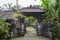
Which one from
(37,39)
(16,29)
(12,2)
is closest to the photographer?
(37,39)

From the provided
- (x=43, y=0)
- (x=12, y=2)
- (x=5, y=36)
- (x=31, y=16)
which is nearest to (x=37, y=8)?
(x=31, y=16)

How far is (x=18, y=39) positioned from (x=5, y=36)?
1394mm

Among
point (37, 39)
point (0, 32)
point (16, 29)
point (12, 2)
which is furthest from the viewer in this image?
point (12, 2)

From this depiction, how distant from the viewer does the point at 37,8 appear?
13.6 meters

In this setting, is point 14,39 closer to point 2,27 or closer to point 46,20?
point 2,27

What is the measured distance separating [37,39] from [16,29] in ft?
5.20

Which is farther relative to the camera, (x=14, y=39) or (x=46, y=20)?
(x=46, y=20)

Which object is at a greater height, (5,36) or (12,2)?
(12,2)

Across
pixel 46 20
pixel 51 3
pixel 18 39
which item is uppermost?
pixel 51 3

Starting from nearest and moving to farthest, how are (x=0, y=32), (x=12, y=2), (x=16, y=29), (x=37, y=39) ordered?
(x=0, y=32) → (x=37, y=39) → (x=16, y=29) → (x=12, y=2)

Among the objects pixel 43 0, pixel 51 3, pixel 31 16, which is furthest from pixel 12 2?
pixel 51 3

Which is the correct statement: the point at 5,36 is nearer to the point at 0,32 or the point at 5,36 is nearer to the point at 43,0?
the point at 0,32

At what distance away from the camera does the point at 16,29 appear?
9656 mm

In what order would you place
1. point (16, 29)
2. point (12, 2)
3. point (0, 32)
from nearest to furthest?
point (0, 32)
point (16, 29)
point (12, 2)
